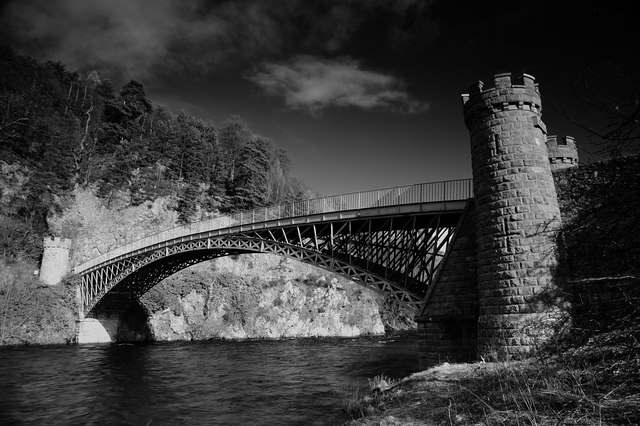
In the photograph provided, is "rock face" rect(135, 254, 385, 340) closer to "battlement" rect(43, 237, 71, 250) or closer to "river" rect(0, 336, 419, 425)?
"battlement" rect(43, 237, 71, 250)

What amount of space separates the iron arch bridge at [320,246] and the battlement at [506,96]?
3.84 metres

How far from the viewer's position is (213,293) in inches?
1708

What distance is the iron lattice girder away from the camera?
65.6ft

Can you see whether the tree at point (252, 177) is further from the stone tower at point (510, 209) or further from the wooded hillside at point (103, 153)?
the stone tower at point (510, 209)

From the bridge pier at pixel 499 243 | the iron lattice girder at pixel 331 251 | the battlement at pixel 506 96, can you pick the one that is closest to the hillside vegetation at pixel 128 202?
the iron lattice girder at pixel 331 251

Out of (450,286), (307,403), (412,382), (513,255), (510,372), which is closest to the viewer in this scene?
(510,372)

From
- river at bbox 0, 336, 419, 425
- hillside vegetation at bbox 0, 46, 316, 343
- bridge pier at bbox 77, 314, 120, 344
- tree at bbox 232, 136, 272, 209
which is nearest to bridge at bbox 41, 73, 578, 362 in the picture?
river at bbox 0, 336, 419, 425

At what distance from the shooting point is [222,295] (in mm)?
43438

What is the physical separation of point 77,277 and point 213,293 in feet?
43.7

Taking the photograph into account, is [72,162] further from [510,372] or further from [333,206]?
[510,372]

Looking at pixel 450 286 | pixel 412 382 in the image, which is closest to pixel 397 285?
pixel 450 286

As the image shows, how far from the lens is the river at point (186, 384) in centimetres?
1213

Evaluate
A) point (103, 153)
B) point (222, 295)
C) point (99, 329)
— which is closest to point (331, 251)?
point (222, 295)

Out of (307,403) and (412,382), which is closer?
(412,382)
